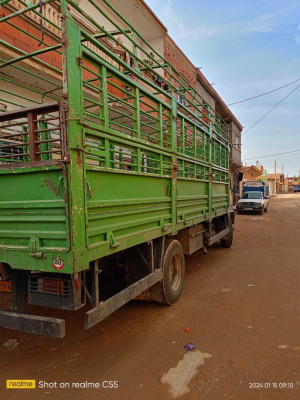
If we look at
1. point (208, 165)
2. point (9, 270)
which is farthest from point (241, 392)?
point (208, 165)

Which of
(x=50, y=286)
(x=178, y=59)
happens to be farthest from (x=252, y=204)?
(x=50, y=286)

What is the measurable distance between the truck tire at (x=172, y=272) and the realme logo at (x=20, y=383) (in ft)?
5.99

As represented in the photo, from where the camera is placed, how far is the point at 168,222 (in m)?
3.81

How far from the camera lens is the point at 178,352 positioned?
2809 millimetres

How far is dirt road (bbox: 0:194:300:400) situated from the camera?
2281 millimetres

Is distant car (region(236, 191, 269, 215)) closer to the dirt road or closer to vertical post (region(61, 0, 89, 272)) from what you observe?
the dirt road

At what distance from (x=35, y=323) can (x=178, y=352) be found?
1472 millimetres

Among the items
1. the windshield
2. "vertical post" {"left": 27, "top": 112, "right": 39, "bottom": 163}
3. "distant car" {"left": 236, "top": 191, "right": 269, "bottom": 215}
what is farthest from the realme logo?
the windshield

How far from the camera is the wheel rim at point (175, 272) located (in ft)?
13.8

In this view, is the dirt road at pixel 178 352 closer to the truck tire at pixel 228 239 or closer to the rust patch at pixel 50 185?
the rust patch at pixel 50 185

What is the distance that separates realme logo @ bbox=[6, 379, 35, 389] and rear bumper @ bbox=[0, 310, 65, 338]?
53cm

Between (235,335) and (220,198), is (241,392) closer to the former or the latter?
(235,335)

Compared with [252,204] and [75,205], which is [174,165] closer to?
[75,205]

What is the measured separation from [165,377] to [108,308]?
79 centimetres
